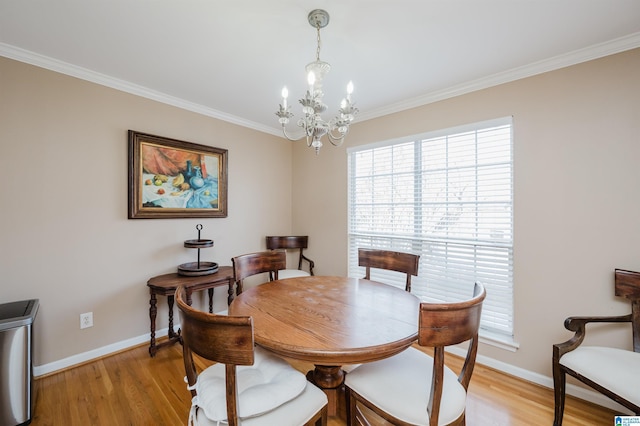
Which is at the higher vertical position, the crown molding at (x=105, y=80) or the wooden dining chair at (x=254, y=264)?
the crown molding at (x=105, y=80)

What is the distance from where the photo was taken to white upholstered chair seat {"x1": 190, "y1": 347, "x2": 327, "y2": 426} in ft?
3.34

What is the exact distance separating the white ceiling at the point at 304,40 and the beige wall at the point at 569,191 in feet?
0.61

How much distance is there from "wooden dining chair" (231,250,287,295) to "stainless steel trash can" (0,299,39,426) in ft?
4.11

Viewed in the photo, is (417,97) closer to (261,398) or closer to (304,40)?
(304,40)

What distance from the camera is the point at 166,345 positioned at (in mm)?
2447

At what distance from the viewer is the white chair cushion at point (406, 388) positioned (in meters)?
1.08

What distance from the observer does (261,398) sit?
106cm

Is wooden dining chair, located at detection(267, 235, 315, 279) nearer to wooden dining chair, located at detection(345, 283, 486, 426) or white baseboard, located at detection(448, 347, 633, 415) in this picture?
white baseboard, located at detection(448, 347, 633, 415)

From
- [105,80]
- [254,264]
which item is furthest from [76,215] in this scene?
[254,264]

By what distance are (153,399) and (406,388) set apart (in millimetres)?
1720

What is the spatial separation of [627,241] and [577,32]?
1.40 meters

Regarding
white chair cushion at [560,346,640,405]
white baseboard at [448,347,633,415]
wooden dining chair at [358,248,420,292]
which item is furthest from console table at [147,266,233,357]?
white chair cushion at [560,346,640,405]

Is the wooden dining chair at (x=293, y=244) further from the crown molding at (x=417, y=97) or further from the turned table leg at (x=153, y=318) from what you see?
the crown molding at (x=417, y=97)

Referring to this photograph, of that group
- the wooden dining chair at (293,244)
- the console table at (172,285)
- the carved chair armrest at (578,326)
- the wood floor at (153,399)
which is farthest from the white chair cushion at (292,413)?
the wooden dining chair at (293,244)
